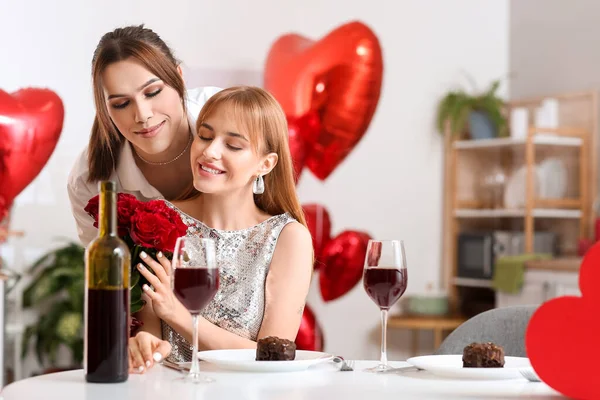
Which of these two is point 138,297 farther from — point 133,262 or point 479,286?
point 479,286

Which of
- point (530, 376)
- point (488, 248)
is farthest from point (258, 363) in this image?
point (488, 248)

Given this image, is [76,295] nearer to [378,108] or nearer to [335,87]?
[335,87]

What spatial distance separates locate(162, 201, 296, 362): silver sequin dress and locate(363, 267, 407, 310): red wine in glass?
50 centimetres

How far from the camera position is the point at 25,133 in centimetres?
285

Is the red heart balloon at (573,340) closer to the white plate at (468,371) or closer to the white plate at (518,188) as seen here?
the white plate at (468,371)

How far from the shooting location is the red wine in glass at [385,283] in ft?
4.95

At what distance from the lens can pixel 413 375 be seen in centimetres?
146

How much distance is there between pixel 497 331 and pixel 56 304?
273 centimetres

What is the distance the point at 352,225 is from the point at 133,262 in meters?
3.53

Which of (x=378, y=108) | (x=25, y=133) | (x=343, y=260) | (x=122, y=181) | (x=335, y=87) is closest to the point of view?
(x=122, y=181)

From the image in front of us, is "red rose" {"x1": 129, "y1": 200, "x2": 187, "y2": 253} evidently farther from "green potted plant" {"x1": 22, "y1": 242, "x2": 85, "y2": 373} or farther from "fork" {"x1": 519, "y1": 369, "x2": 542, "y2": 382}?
"green potted plant" {"x1": 22, "y1": 242, "x2": 85, "y2": 373}

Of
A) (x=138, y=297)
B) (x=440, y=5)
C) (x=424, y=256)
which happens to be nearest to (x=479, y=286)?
(x=424, y=256)

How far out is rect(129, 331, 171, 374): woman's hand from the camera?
145 centimetres

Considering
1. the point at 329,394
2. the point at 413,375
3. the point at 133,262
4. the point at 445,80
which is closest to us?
the point at 329,394
